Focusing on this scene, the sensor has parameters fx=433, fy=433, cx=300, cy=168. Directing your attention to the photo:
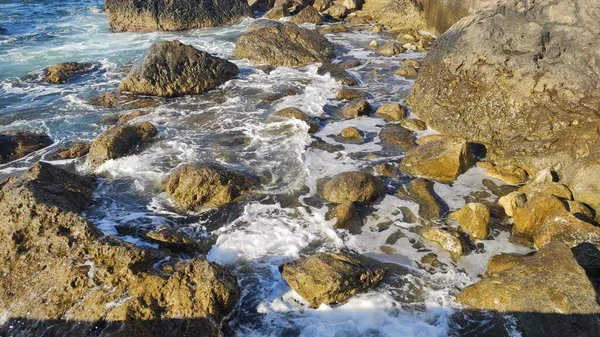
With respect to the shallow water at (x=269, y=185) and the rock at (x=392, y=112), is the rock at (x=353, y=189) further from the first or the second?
the rock at (x=392, y=112)

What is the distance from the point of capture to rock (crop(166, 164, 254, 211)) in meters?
7.19

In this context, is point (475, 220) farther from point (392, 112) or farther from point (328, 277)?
point (392, 112)

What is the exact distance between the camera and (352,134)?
31.2 feet

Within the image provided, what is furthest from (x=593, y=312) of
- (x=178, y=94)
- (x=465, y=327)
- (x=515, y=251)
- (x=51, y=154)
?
(x=178, y=94)

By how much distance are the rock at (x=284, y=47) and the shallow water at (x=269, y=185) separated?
20.2 inches

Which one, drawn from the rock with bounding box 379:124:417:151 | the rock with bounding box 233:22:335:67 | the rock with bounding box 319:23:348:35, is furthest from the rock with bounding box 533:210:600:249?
the rock with bounding box 319:23:348:35

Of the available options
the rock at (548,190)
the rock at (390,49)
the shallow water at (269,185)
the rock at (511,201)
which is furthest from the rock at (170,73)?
the rock at (548,190)

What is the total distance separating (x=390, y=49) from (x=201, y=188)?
414 inches

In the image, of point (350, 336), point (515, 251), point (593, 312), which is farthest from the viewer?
point (515, 251)

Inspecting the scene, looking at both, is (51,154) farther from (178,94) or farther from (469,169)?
(469,169)

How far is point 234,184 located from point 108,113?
5.61 meters

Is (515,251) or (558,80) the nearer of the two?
(515,251)

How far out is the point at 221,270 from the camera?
201 inches

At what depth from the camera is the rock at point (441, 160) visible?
773 centimetres
